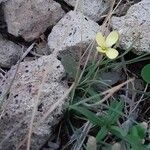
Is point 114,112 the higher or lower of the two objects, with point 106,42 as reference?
lower

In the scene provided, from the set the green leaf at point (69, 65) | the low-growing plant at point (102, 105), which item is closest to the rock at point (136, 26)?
the low-growing plant at point (102, 105)

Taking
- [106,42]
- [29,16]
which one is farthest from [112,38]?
[29,16]

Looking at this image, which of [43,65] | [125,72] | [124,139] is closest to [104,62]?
[125,72]

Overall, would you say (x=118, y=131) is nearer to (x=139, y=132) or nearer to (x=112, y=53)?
(x=139, y=132)

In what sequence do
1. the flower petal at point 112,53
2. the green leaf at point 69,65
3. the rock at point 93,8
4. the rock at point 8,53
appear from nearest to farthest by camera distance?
the flower petal at point 112,53
the green leaf at point 69,65
the rock at point 8,53
the rock at point 93,8

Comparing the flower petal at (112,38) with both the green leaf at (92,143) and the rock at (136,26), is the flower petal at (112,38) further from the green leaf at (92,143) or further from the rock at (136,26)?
the green leaf at (92,143)

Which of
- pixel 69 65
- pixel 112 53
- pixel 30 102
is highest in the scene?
pixel 112 53

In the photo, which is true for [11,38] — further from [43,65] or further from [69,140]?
[69,140]
